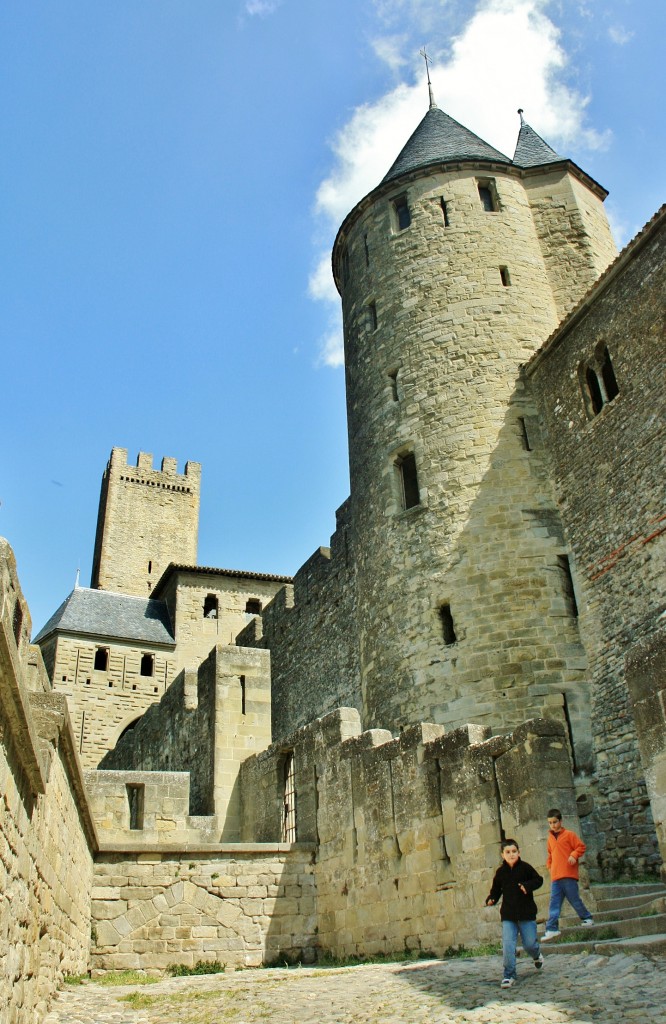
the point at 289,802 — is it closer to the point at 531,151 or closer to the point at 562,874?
the point at 562,874

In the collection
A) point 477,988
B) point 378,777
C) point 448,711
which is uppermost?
point 448,711

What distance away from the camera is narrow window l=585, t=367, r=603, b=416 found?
39.6 feet

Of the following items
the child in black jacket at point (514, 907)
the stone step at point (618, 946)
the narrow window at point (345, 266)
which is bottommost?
the stone step at point (618, 946)

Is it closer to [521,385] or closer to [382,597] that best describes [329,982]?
[382,597]

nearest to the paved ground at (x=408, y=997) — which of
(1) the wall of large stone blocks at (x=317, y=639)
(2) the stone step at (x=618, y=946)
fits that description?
(2) the stone step at (x=618, y=946)

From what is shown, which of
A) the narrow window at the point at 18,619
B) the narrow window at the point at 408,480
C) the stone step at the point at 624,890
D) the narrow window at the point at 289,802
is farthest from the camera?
the narrow window at the point at 408,480

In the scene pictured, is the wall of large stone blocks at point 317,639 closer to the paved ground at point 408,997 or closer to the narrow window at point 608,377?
the narrow window at point 608,377

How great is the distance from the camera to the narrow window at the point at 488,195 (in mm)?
15432

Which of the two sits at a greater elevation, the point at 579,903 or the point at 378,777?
the point at 378,777

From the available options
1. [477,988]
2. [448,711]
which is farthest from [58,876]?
[448,711]

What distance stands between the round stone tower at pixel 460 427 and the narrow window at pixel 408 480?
23 mm

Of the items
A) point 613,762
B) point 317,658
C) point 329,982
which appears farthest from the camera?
point 317,658

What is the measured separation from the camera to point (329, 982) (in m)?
7.01

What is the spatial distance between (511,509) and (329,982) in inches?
284
